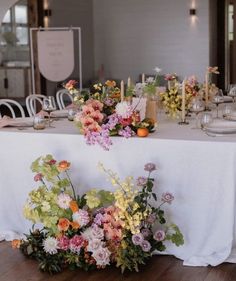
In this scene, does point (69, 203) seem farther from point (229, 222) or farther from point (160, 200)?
point (229, 222)

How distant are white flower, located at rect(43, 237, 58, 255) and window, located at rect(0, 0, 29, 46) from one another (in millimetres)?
8948

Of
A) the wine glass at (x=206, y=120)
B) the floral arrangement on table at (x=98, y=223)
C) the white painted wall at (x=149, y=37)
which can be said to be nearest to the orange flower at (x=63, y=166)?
the floral arrangement on table at (x=98, y=223)

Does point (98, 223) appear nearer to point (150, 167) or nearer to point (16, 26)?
point (150, 167)

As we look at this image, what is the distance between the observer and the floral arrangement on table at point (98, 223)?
3.43 m

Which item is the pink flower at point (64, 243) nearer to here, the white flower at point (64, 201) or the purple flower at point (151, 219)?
the white flower at point (64, 201)

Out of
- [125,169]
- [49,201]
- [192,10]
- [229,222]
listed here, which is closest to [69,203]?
[49,201]

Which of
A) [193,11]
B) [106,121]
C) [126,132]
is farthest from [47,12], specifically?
[126,132]

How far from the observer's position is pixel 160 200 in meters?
3.69

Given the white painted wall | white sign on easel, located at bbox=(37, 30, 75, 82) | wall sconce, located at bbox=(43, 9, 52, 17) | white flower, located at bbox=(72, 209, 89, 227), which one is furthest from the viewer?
the white painted wall

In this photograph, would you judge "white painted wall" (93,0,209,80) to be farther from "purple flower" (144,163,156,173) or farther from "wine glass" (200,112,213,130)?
"purple flower" (144,163,156,173)

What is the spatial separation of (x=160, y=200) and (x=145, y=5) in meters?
7.57

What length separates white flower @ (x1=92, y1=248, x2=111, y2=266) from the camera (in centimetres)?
343

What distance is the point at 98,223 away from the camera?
3.51 meters

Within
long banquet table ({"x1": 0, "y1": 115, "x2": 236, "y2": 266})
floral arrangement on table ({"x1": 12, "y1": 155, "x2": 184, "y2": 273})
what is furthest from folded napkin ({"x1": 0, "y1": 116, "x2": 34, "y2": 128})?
floral arrangement on table ({"x1": 12, "y1": 155, "x2": 184, "y2": 273})
